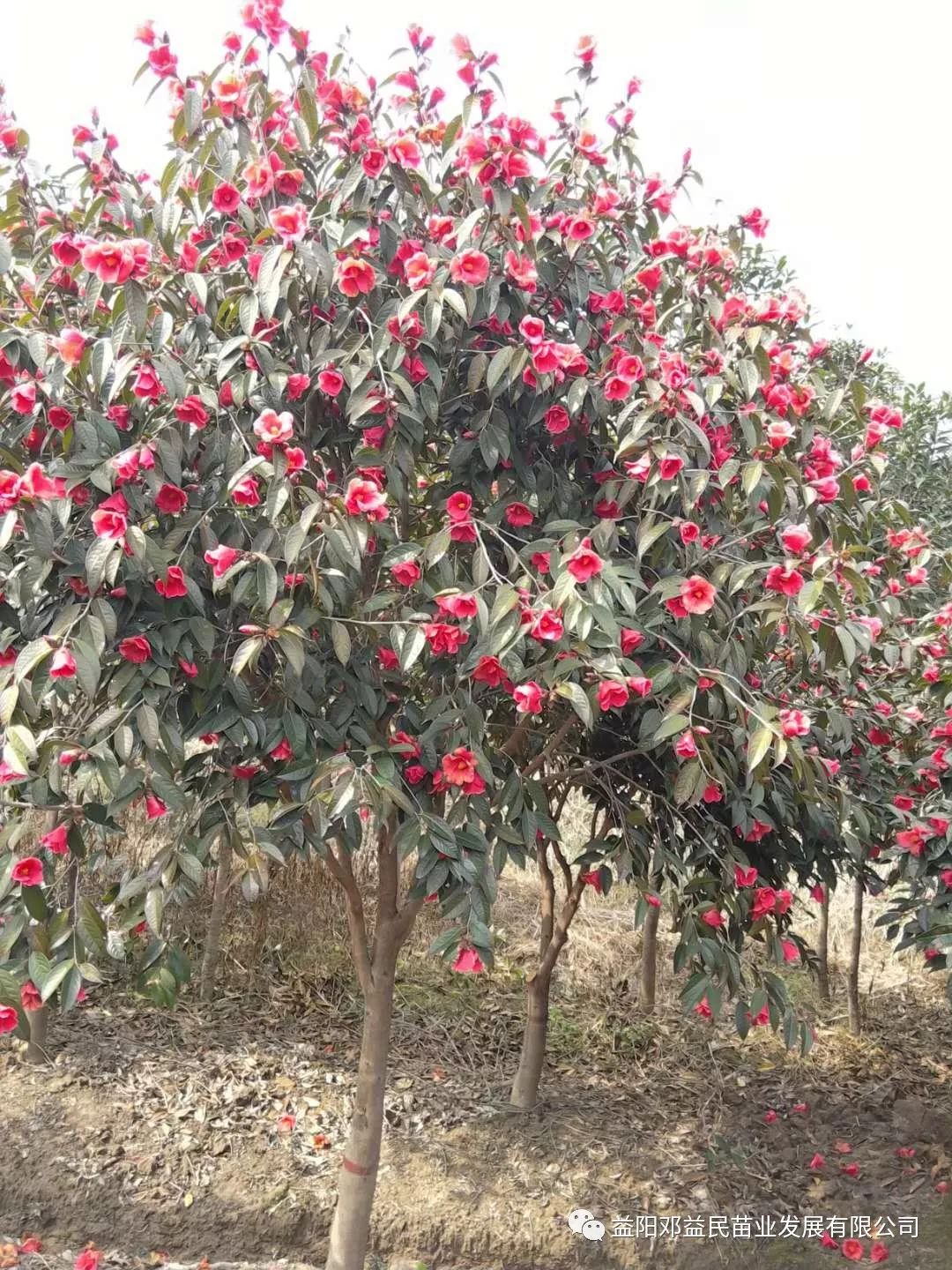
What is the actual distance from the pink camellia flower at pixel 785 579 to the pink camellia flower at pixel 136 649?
1.11 meters

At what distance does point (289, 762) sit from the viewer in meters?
1.79

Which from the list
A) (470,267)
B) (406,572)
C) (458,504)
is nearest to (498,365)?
(470,267)

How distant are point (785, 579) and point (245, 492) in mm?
968

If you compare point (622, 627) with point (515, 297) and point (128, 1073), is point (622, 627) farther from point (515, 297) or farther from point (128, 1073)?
point (128, 1073)

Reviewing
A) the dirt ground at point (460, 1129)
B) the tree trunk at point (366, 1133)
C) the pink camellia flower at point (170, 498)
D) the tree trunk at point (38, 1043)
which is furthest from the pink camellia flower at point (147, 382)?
the tree trunk at point (38, 1043)

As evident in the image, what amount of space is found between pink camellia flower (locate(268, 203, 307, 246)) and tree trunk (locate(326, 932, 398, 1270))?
1746 mm

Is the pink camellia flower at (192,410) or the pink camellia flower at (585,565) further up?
the pink camellia flower at (192,410)

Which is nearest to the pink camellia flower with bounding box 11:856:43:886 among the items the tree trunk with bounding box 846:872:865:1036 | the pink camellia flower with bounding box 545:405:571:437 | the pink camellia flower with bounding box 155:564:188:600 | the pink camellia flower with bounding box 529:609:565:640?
the pink camellia flower with bounding box 155:564:188:600

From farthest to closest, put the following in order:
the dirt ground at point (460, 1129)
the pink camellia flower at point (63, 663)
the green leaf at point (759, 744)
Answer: the dirt ground at point (460, 1129)
the green leaf at point (759, 744)
the pink camellia flower at point (63, 663)

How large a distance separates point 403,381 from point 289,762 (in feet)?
2.33

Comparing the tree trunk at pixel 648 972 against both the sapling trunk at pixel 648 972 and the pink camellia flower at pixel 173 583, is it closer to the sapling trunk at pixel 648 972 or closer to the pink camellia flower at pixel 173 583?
the sapling trunk at pixel 648 972

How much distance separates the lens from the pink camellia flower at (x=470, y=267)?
1720 mm

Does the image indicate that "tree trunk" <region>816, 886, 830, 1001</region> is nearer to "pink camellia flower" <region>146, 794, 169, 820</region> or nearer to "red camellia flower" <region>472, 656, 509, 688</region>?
"red camellia flower" <region>472, 656, 509, 688</region>

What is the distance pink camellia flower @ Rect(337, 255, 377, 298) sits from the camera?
172 centimetres
